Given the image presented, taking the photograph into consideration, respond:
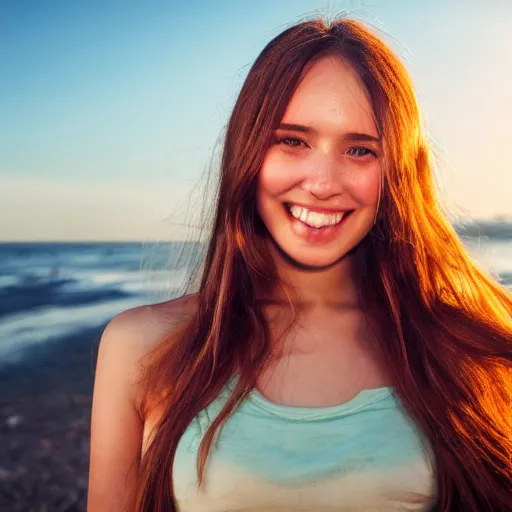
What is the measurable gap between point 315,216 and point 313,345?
471mm

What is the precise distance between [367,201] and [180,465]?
1.04 meters

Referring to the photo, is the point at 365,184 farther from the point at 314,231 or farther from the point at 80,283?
the point at 80,283

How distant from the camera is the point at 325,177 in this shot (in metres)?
2.19

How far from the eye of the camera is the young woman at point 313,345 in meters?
2.06

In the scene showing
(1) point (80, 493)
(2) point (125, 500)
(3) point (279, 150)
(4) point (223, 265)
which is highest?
(3) point (279, 150)

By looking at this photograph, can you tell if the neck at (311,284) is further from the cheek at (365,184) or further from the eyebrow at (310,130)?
the eyebrow at (310,130)

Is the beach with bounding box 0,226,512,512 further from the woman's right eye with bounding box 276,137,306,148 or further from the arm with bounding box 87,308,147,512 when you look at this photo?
the woman's right eye with bounding box 276,137,306,148

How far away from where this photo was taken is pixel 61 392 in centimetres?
805

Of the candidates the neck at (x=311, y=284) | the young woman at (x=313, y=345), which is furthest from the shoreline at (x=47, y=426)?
the neck at (x=311, y=284)

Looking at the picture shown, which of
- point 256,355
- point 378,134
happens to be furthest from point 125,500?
point 378,134

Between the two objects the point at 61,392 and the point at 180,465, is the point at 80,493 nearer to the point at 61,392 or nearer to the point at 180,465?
the point at 61,392

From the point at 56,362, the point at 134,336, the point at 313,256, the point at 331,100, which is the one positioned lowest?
the point at 56,362

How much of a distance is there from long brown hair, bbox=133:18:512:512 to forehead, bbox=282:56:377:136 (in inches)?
1.3

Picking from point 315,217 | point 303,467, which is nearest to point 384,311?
point 315,217
